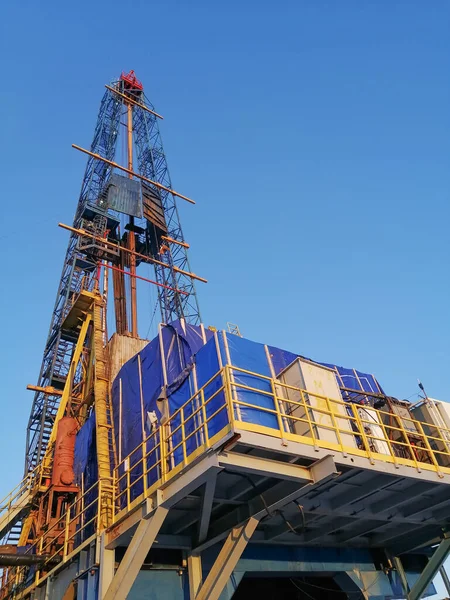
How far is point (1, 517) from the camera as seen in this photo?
17438 mm

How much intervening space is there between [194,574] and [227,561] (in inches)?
101

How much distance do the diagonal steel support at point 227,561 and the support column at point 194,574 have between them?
4.48 ft

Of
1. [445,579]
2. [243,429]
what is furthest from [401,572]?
[243,429]

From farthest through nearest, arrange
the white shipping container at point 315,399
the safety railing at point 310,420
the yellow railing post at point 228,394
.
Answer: the white shipping container at point 315,399
the safety railing at point 310,420
the yellow railing post at point 228,394

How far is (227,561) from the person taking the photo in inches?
428

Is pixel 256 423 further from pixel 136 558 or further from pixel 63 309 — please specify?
pixel 63 309

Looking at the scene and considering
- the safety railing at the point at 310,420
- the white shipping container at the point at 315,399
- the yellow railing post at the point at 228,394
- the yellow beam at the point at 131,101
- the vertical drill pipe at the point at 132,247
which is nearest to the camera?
the yellow railing post at the point at 228,394

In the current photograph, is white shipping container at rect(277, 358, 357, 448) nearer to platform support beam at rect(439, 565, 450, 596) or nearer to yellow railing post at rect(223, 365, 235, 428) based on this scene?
yellow railing post at rect(223, 365, 235, 428)

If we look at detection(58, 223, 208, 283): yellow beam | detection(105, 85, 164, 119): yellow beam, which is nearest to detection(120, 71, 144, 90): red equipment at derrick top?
detection(105, 85, 164, 119): yellow beam

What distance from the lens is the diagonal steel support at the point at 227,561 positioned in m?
10.9

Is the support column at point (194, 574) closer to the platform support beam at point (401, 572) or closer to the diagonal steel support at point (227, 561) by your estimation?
the diagonal steel support at point (227, 561)

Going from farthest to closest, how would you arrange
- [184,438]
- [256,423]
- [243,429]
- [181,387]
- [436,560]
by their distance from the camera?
[436,560], [181,387], [256,423], [184,438], [243,429]

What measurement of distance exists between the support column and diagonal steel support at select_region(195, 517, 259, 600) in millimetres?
1366

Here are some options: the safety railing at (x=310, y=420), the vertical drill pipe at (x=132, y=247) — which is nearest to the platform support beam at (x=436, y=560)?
the safety railing at (x=310, y=420)
